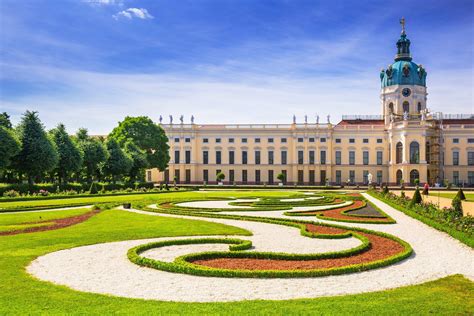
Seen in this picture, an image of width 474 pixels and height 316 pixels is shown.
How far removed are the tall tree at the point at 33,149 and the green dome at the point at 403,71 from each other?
56393 mm

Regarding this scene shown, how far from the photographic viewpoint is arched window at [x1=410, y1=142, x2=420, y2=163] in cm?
6500

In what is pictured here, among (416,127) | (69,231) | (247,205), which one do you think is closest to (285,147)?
(416,127)

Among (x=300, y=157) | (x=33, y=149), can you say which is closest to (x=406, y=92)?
(x=300, y=157)

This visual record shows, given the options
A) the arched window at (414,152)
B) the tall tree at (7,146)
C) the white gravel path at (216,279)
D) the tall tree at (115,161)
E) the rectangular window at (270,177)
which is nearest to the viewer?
the white gravel path at (216,279)

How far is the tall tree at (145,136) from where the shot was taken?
188 feet

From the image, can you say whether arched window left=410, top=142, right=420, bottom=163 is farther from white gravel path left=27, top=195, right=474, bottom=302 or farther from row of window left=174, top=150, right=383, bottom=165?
white gravel path left=27, top=195, right=474, bottom=302

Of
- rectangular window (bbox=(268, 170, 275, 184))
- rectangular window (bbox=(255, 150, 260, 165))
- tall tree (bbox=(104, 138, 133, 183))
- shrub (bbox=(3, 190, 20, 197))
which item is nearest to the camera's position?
shrub (bbox=(3, 190, 20, 197))

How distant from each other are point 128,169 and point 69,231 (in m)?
35.1

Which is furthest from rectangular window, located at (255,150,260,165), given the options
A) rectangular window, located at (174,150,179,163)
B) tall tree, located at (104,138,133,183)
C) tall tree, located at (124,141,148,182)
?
tall tree, located at (104,138,133,183)

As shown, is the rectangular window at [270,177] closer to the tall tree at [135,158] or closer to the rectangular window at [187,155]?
the rectangular window at [187,155]

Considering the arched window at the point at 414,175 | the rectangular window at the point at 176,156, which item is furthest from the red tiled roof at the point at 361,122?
the rectangular window at the point at 176,156

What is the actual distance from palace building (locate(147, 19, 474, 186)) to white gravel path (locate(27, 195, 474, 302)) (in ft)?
189

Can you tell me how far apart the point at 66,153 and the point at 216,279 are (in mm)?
37335

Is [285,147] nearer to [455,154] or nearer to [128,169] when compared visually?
[455,154]
